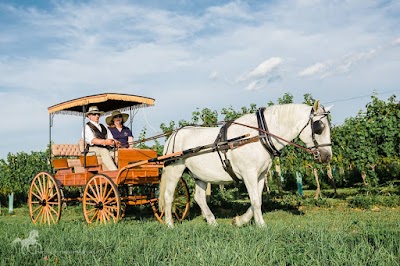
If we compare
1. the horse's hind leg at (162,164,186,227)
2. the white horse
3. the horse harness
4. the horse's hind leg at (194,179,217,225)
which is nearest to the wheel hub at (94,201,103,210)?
the horse's hind leg at (162,164,186,227)

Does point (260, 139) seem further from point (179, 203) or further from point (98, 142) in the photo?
point (98, 142)

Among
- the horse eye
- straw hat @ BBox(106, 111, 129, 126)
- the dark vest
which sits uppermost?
straw hat @ BBox(106, 111, 129, 126)

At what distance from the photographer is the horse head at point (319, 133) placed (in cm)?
652

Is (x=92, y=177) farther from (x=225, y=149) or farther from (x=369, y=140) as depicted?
(x=369, y=140)

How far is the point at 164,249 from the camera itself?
438cm

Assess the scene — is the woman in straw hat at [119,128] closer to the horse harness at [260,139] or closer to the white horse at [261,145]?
the white horse at [261,145]

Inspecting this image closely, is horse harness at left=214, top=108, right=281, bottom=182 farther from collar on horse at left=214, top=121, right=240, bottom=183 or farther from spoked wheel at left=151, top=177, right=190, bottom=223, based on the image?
spoked wheel at left=151, top=177, right=190, bottom=223

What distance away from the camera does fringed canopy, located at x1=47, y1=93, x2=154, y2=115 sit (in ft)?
28.2

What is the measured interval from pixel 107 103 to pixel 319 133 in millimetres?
5331

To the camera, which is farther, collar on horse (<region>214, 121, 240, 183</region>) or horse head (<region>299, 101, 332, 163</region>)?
collar on horse (<region>214, 121, 240, 183</region>)

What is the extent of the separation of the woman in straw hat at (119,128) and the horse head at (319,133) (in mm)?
4262

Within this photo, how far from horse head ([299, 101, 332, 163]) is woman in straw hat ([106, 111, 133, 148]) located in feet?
14.0

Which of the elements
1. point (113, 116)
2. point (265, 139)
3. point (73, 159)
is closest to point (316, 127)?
point (265, 139)

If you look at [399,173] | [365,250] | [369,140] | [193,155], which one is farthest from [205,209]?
[399,173]
